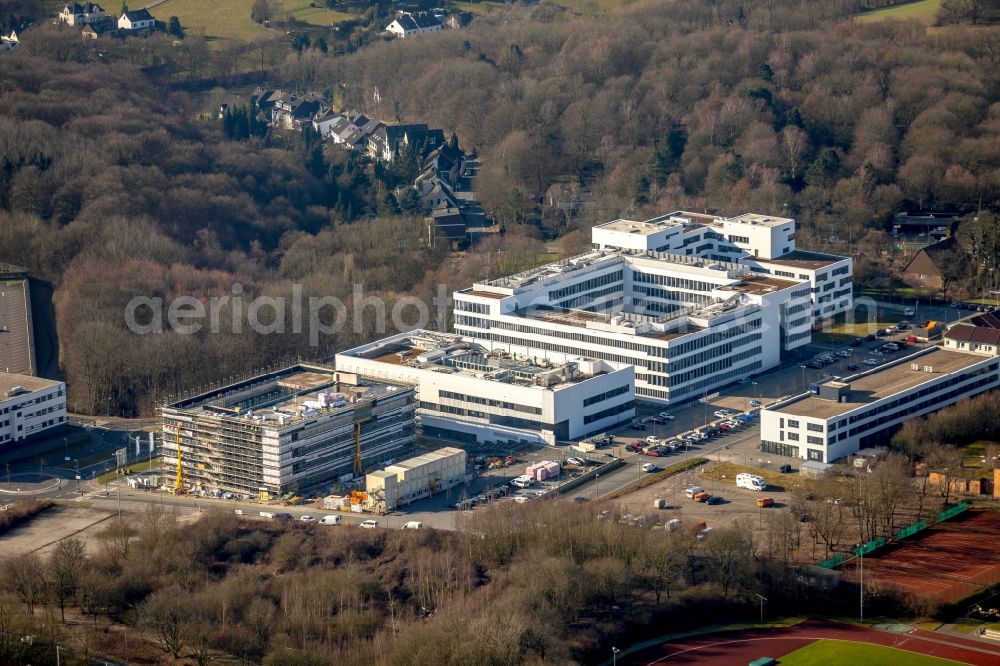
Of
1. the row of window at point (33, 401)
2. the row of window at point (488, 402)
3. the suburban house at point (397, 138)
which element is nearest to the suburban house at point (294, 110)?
the suburban house at point (397, 138)

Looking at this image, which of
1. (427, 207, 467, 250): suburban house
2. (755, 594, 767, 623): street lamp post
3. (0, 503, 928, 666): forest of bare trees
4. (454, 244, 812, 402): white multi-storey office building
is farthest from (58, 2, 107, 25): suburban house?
(755, 594, 767, 623): street lamp post

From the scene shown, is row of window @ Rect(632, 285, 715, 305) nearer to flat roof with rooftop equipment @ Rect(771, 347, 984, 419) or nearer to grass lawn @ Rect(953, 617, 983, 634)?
flat roof with rooftop equipment @ Rect(771, 347, 984, 419)

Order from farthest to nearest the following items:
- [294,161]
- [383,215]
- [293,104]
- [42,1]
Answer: [42,1], [293,104], [294,161], [383,215]

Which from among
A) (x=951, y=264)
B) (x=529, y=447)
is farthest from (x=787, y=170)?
(x=529, y=447)

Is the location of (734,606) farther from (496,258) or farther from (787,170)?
(787,170)

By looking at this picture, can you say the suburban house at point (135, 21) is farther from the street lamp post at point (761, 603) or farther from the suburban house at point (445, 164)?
the street lamp post at point (761, 603)

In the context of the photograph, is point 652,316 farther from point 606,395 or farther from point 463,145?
point 463,145
